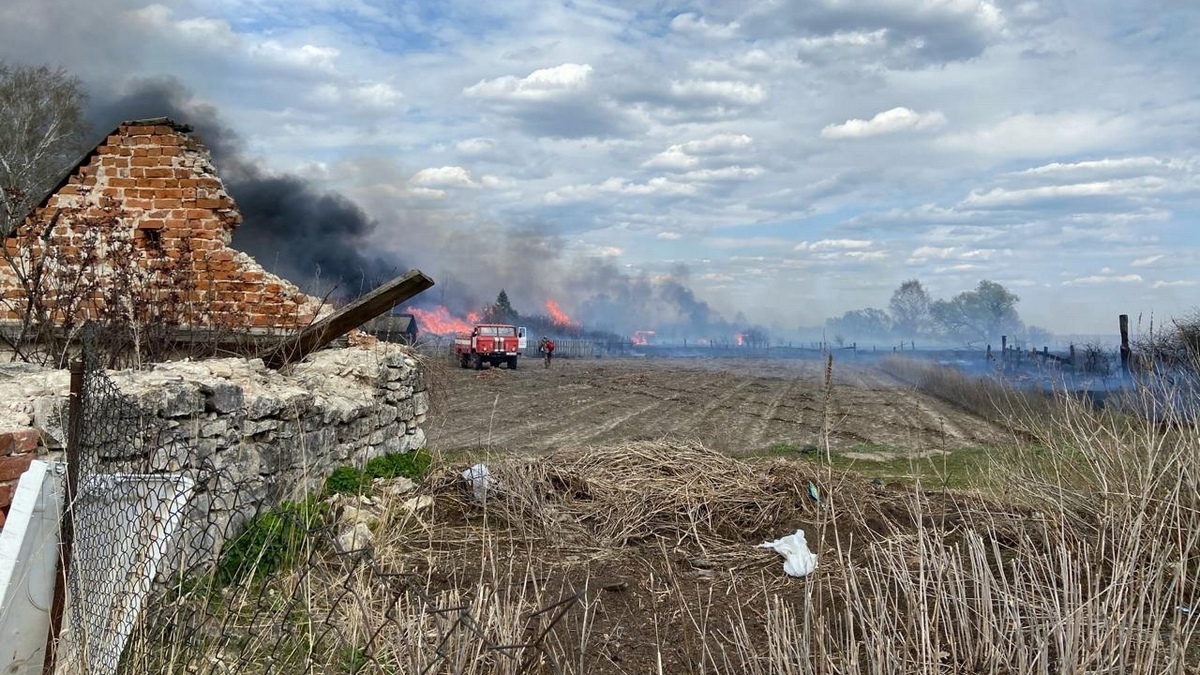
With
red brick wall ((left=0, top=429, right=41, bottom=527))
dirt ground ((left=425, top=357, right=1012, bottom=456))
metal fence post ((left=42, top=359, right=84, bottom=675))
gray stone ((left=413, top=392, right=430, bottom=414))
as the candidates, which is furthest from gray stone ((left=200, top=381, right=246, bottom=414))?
gray stone ((left=413, top=392, right=430, bottom=414))

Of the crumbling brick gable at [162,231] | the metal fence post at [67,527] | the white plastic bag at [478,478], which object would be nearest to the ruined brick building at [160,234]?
the crumbling brick gable at [162,231]

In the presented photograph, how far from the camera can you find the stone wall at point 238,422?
4.71 meters

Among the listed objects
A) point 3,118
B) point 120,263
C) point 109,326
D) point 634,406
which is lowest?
point 634,406

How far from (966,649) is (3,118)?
35806mm

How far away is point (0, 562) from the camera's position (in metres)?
3.79

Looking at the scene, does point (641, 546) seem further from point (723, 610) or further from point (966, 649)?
point (966, 649)

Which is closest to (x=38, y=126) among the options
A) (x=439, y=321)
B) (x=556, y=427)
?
(x=556, y=427)

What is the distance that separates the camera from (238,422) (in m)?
6.32

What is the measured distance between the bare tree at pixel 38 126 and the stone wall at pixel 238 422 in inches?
1019

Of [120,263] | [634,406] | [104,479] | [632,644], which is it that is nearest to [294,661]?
[104,479]

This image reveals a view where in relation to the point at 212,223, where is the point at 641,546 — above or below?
below

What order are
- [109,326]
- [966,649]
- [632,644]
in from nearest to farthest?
[966,649]
[632,644]
[109,326]

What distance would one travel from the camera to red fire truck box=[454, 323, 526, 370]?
39.6 meters

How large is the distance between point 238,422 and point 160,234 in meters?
5.08
